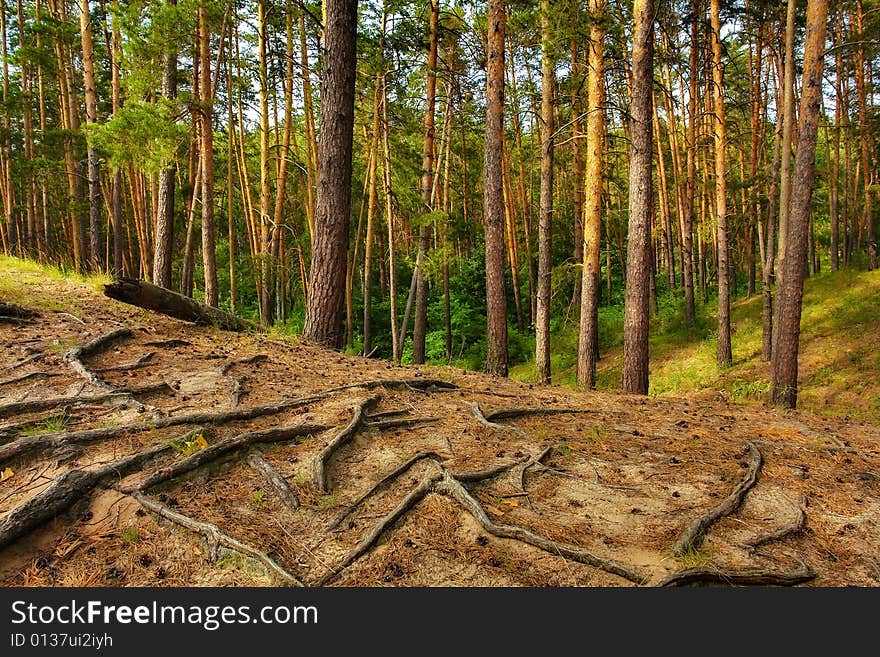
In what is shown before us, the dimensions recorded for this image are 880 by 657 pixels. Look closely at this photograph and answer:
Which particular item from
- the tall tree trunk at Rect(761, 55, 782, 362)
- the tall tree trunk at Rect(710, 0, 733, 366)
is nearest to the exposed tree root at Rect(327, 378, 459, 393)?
the tall tree trunk at Rect(710, 0, 733, 366)

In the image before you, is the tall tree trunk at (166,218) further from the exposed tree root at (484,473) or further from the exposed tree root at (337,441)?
the exposed tree root at (484,473)

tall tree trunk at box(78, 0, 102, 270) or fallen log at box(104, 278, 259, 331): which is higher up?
tall tree trunk at box(78, 0, 102, 270)

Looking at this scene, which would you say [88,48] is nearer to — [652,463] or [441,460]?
[441,460]

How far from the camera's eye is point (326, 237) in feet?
23.7

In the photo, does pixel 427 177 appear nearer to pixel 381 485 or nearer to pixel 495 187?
pixel 495 187

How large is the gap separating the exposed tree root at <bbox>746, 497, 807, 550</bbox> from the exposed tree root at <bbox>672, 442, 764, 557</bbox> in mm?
228

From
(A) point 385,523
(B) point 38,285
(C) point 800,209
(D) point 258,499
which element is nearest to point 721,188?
(C) point 800,209

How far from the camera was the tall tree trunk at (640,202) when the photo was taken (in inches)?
319

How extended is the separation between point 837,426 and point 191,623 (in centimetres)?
676

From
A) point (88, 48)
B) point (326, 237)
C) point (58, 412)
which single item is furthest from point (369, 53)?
point (58, 412)

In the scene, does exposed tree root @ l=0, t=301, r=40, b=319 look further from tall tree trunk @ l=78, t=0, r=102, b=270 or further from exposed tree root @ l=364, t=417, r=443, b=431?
tall tree trunk @ l=78, t=0, r=102, b=270

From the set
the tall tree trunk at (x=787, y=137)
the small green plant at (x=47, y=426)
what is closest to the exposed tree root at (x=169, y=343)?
the small green plant at (x=47, y=426)

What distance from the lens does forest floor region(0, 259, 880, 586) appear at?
238 cm

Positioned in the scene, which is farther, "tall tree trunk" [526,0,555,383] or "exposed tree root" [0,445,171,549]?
"tall tree trunk" [526,0,555,383]
